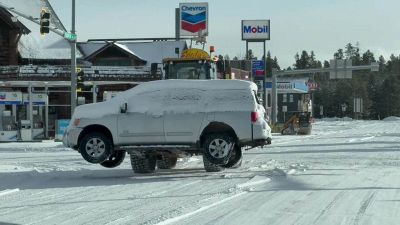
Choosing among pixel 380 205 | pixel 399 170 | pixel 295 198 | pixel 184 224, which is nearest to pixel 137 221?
pixel 184 224

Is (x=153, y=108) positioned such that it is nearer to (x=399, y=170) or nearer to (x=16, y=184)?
(x=16, y=184)

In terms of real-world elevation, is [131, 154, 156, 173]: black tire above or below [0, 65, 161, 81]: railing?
below

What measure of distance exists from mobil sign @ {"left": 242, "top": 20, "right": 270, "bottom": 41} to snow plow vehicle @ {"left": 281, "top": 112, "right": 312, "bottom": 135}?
16.7 m

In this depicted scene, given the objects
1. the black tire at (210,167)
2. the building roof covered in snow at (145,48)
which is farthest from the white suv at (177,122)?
the building roof covered in snow at (145,48)

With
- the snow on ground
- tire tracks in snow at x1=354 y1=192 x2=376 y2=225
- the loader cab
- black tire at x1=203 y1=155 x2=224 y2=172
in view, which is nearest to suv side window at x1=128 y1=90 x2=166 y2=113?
the snow on ground

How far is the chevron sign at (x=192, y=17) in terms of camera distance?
56250mm

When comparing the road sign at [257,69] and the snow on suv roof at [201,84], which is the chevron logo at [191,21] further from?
the snow on suv roof at [201,84]

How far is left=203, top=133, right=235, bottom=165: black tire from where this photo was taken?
14422 millimetres

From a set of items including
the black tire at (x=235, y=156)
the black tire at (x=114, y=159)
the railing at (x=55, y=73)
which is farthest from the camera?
the railing at (x=55, y=73)

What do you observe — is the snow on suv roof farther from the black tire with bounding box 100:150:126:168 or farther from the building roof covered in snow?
the building roof covered in snow

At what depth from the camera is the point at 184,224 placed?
853cm

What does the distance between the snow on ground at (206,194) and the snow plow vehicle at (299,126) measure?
1143 inches

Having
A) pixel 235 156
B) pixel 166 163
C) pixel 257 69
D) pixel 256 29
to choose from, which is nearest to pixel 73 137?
pixel 166 163

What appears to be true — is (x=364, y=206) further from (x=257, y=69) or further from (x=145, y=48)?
(x=257, y=69)
